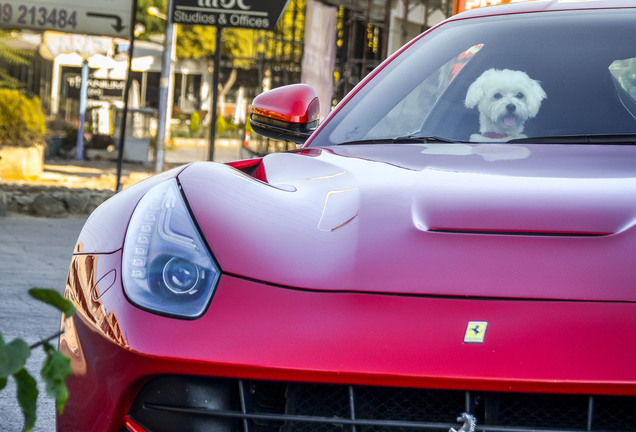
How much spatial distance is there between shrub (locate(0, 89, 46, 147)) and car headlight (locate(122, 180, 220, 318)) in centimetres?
1536

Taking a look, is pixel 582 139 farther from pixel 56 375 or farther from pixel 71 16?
pixel 71 16

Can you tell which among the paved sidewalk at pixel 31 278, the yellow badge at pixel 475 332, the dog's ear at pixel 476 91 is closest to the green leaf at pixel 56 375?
the paved sidewalk at pixel 31 278

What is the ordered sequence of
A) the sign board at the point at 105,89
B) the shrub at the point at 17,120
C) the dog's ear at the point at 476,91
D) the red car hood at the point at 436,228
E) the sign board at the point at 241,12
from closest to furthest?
the red car hood at the point at 436,228, the dog's ear at the point at 476,91, the sign board at the point at 241,12, the shrub at the point at 17,120, the sign board at the point at 105,89

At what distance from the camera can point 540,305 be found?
1914 mm

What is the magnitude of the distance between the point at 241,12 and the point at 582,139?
828cm

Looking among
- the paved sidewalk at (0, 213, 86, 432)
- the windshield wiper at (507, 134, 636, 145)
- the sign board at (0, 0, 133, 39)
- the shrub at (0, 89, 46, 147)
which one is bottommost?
the paved sidewalk at (0, 213, 86, 432)

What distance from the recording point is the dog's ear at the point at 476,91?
10.5 ft

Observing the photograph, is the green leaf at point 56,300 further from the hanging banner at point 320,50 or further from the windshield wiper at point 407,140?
the hanging banner at point 320,50

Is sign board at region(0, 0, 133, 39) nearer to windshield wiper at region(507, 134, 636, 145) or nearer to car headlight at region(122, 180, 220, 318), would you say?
windshield wiper at region(507, 134, 636, 145)

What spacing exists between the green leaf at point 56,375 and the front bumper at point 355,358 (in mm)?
451

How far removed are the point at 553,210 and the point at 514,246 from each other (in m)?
0.14

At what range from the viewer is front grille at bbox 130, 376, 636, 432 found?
1870mm

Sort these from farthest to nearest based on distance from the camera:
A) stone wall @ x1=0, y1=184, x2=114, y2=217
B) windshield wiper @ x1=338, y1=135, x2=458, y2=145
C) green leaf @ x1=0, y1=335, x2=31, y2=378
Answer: stone wall @ x1=0, y1=184, x2=114, y2=217, windshield wiper @ x1=338, y1=135, x2=458, y2=145, green leaf @ x1=0, y1=335, x2=31, y2=378

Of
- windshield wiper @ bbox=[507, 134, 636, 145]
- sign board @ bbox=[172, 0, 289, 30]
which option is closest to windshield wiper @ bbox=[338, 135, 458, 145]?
windshield wiper @ bbox=[507, 134, 636, 145]
